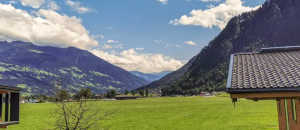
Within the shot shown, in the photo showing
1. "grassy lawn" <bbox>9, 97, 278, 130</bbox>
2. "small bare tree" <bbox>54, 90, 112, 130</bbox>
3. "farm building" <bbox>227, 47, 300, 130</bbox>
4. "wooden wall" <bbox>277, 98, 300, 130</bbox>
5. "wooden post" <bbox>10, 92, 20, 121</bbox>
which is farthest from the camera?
"grassy lawn" <bbox>9, 97, 278, 130</bbox>

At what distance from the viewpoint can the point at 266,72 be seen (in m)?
7.01


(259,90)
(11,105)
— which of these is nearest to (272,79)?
(259,90)

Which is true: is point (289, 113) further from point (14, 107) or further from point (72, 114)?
point (14, 107)

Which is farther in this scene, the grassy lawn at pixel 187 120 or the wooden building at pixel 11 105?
the grassy lawn at pixel 187 120

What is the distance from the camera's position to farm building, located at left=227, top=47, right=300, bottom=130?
5.79 m

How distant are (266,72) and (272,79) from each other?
0.76 metres

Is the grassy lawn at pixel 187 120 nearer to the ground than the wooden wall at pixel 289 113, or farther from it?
nearer to the ground

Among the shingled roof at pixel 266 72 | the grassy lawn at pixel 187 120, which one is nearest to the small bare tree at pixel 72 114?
the grassy lawn at pixel 187 120

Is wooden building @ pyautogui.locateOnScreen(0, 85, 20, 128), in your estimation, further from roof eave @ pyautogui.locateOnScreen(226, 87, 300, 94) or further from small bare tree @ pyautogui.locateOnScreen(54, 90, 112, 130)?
roof eave @ pyautogui.locateOnScreen(226, 87, 300, 94)

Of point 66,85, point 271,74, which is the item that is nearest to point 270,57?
point 271,74

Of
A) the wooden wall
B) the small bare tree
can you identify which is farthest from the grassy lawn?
the wooden wall

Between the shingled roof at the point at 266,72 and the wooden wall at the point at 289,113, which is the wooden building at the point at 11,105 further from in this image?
the wooden wall at the point at 289,113

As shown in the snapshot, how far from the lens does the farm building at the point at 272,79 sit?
5789mm

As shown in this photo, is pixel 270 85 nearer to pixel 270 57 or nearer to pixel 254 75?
pixel 254 75
